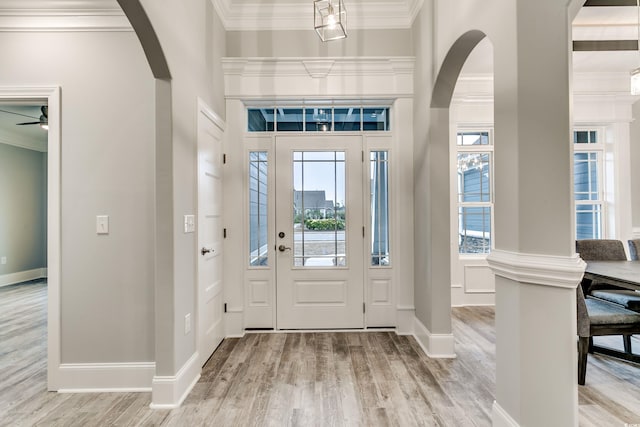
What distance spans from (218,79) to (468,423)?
131 inches

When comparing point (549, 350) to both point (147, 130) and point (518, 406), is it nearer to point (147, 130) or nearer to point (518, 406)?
point (518, 406)

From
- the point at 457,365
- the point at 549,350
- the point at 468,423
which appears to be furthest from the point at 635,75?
the point at 468,423

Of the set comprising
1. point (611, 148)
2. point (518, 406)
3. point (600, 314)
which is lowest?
point (518, 406)

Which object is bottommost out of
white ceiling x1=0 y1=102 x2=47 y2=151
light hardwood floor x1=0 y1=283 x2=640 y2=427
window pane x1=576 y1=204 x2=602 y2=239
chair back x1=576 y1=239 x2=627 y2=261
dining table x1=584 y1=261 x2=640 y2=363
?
light hardwood floor x1=0 y1=283 x2=640 y2=427

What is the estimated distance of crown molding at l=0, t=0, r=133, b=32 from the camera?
7.09 feet

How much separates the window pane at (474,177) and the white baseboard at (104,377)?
4.06 metres

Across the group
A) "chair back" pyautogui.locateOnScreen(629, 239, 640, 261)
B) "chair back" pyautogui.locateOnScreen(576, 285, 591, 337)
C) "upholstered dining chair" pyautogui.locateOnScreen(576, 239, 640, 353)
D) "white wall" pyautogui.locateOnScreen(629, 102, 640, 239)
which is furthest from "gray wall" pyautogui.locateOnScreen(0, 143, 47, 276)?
"white wall" pyautogui.locateOnScreen(629, 102, 640, 239)

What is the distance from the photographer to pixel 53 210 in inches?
86.9

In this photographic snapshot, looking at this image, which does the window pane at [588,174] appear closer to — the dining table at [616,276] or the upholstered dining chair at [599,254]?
the upholstered dining chair at [599,254]

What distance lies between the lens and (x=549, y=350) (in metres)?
1.47

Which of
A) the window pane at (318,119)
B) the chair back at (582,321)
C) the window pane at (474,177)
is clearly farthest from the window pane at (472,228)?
the window pane at (318,119)

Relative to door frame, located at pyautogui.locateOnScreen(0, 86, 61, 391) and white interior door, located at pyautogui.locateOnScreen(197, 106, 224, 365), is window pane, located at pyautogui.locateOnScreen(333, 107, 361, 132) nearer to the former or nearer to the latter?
white interior door, located at pyautogui.locateOnScreen(197, 106, 224, 365)

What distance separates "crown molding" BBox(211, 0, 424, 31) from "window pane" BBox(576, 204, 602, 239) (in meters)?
3.56

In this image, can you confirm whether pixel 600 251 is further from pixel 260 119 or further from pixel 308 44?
pixel 260 119
